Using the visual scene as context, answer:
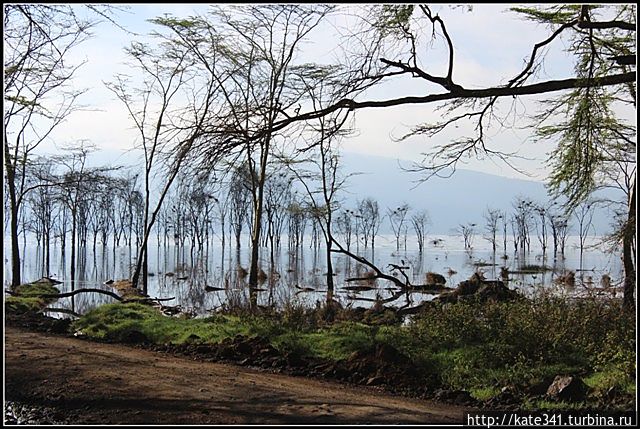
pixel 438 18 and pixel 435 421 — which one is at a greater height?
pixel 438 18

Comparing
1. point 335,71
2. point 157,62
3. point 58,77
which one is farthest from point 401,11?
point 157,62

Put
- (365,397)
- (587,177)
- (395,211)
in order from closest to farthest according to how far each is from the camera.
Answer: (365,397)
(587,177)
(395,211)

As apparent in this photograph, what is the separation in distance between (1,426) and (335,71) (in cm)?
562

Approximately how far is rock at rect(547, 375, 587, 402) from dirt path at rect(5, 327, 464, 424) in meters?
0.81

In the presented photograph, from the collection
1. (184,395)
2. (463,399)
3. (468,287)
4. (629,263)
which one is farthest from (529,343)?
(468,287)

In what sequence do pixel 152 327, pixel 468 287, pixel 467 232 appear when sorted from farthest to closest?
1. pixel 467 232
2. pixel 468 287
3. pixel 152 327

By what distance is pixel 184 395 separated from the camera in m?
5.68

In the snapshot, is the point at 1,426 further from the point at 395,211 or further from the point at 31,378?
the point at 395,211

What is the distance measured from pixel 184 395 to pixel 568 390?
3210mm

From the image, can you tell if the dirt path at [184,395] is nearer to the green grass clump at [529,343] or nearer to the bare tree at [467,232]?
the green grass clump at [529,343]

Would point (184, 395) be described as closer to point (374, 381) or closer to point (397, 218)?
point (374, 381)

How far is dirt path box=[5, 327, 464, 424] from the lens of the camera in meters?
5.07

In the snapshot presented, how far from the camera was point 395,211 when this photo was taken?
176 feet

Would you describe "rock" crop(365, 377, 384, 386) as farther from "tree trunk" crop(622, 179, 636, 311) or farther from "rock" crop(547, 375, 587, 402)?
"tree trunk" crop(622, 179, 636, 311)
